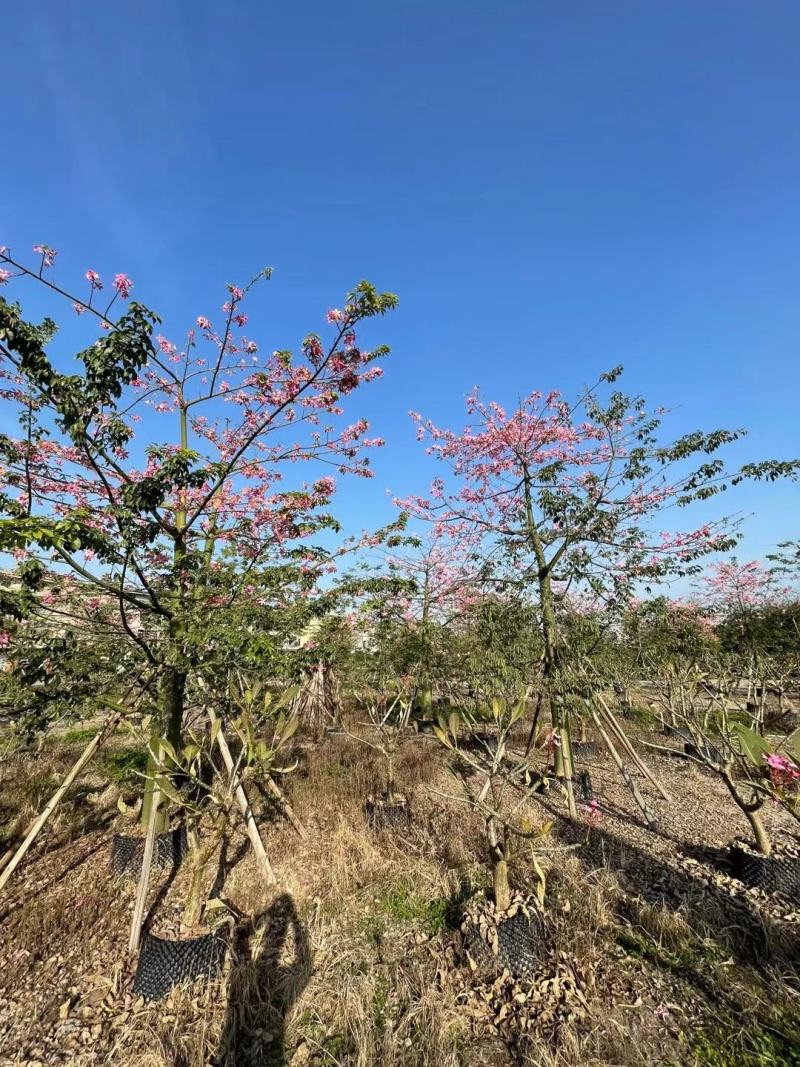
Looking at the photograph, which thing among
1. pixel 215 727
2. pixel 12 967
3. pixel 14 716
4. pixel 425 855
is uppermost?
pixel 14 716

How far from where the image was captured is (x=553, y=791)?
728 cm

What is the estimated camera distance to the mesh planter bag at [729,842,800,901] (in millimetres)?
4207

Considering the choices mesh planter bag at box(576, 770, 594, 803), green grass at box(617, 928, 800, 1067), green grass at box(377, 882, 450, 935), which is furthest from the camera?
mesh planter bag at box(576, 770, 594, 803)

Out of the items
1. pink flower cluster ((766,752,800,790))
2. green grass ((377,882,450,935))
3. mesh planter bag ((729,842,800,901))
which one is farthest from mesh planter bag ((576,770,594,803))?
green grass ((377,882,450,935))

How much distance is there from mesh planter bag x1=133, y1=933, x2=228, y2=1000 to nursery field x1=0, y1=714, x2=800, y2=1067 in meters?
0.08

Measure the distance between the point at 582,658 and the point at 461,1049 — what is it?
4407 mm

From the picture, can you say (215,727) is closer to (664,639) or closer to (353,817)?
(353,817)

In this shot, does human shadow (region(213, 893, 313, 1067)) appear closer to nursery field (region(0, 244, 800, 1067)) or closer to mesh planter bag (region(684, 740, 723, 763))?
nursery field (region(0, 244, 800, 1067))

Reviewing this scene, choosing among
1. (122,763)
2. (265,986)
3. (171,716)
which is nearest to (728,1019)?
(265,986)

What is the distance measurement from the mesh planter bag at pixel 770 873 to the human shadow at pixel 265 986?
4.28 meters

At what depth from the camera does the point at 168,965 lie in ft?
10.5

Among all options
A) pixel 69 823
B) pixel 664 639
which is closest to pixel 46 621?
pixel 69 823

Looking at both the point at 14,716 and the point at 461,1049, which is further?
the point at 14,716

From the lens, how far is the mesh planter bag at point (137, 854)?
192 inches
